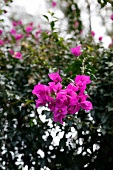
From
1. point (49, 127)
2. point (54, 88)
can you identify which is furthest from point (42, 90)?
point (49, 127)

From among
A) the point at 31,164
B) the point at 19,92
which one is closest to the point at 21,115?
the point at 19,92

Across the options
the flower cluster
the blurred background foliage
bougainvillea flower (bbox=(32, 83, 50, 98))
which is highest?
the blurred background foliage

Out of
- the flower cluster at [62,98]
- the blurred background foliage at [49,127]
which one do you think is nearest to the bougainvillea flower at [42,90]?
the flower cluster at [62,98]

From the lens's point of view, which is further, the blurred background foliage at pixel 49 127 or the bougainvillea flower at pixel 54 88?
the blurred background foliage at pixel 49 127

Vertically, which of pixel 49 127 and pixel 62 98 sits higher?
pixel 49 127

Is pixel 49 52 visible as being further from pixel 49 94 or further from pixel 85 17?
pixel 85 17

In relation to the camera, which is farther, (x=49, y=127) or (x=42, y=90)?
(x=49, y=127)

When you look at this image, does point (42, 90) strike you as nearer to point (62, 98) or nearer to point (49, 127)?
point (62, 98)

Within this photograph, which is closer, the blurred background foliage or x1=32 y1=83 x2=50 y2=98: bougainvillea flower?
x1=32 y1=83 x2=50 y2=98: bougainvillea flower

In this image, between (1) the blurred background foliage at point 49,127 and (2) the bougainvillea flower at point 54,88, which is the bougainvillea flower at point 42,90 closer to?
(2) the bougainvillea flower at point 54,88

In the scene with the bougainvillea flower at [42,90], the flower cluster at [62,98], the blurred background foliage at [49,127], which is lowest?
the flower cluster at [62,98]

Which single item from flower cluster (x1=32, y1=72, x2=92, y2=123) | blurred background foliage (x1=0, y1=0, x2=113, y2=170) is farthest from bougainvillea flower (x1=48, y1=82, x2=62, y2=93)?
blurred background foliage (x1=0, y1=0, x2=113, y2=170)

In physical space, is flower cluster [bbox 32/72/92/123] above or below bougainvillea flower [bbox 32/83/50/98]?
below

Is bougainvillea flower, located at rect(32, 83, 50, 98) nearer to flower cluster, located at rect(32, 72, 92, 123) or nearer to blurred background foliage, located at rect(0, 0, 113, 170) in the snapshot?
flower cluster, located at rect(32, 72, 92, 123)
